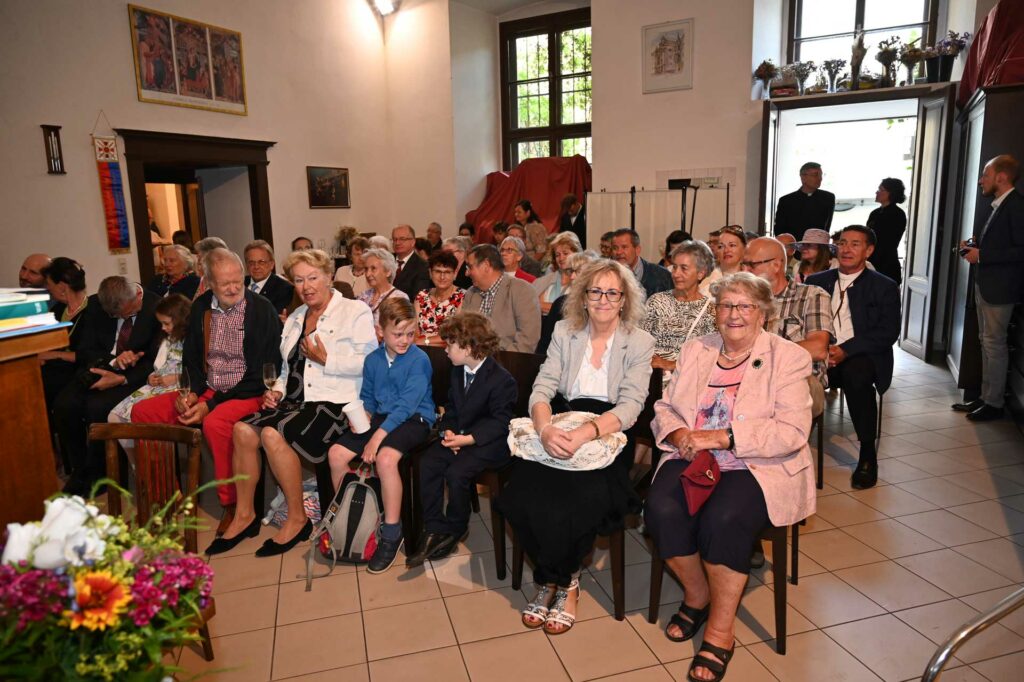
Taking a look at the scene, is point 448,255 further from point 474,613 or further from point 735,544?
point 735,544

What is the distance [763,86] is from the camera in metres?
8.23

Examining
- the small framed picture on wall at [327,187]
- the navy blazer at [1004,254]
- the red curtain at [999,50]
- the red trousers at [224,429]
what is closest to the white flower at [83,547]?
the red trousers at [224,429]

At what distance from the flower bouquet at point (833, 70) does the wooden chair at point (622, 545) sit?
6.13 meters

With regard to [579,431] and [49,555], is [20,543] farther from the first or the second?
[579,431]

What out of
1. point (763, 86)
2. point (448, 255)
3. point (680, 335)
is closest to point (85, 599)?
point (680, 335)

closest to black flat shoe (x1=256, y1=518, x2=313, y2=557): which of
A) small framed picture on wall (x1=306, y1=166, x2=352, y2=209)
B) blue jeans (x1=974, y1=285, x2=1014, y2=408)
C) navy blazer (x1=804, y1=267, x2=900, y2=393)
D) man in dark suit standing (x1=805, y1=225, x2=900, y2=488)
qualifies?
man in dark suit standing (x1=805, y1=225, x2=900, y2=488)

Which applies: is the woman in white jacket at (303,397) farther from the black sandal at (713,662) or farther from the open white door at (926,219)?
the open white door at (926,219)

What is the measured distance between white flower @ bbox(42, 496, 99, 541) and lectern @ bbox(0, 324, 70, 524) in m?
0.55

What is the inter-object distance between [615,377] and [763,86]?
676 centimetres

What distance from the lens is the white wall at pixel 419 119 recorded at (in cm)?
1029

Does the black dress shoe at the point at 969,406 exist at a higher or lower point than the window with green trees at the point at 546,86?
lower

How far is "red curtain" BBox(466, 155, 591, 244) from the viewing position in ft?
34.0

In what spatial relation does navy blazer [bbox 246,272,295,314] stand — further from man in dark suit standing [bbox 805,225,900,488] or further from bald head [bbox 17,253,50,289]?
man in dark suit standing [bbox 805,225,900,488]

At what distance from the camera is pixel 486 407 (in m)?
3.08
